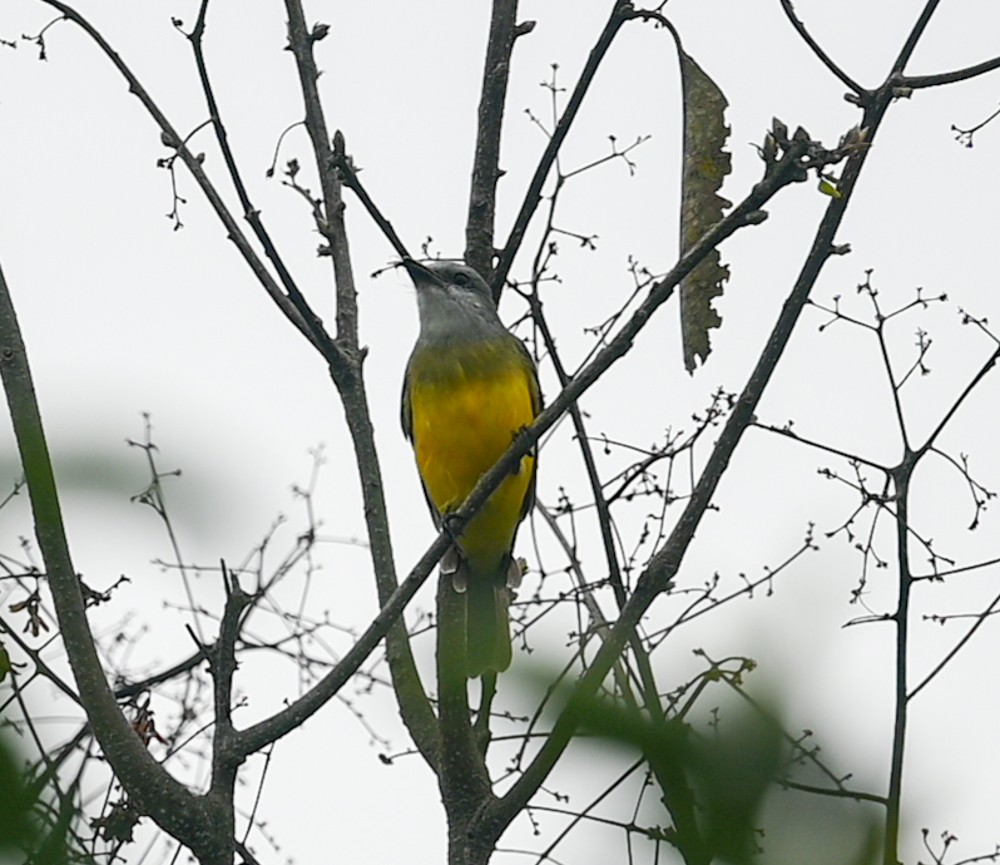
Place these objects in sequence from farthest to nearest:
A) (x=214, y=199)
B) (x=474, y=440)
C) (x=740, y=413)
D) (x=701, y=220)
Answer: (x=474, y=440) → (x=214, y=199) → (x=701, y=220) → (x=740, y=413)

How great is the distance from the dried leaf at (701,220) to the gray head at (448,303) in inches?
87.9

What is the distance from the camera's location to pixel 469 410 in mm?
5758

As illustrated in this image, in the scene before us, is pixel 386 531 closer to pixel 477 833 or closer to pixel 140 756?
pixel 477 833

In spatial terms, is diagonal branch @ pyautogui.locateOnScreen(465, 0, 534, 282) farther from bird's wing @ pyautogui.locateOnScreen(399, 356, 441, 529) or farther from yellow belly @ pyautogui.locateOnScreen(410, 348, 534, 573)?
bird's wing @ pyautogui.locateOnScreen(399, 356, 441, 529)

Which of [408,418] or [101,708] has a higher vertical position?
[408,418]

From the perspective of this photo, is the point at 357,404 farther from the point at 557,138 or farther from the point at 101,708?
the point at 101,708

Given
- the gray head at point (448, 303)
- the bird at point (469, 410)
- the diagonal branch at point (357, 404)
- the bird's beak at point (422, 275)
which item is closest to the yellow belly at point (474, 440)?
the bird at point (469, 410)

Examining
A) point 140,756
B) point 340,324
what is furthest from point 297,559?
point 140,756

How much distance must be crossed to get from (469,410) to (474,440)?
0.45ft

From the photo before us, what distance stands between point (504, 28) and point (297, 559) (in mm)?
1953

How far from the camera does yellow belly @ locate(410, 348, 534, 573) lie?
5.71 m

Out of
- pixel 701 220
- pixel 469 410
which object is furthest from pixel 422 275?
pixel 701 220

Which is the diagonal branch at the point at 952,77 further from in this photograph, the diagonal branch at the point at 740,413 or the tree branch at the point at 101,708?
the tree branch at the point at 101,708

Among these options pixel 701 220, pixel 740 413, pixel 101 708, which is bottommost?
pixel 101 708
